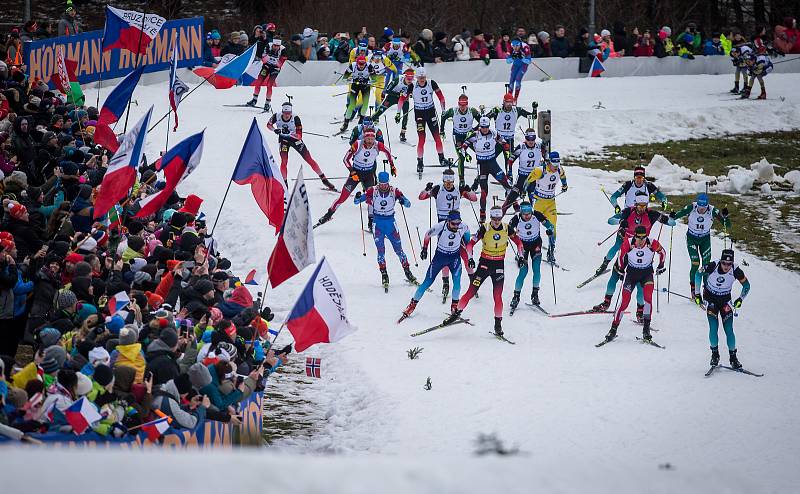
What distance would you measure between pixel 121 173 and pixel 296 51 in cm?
2046

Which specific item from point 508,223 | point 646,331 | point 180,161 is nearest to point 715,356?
point 646,331

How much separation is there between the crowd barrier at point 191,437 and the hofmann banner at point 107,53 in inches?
615

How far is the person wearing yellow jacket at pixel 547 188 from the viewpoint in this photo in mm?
19750

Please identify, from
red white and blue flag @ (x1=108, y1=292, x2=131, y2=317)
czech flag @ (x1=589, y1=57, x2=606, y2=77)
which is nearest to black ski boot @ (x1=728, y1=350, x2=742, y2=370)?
red white and blue flag @ (x1=108, y1=292, x2=131, y2=317)

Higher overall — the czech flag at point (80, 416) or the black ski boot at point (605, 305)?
the czech flag at point (80, 416)

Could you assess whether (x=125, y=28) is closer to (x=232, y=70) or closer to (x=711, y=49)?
(x=232, y=70)

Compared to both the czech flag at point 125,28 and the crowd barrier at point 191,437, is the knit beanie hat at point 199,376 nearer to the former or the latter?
the crowd barrier at point 191,437

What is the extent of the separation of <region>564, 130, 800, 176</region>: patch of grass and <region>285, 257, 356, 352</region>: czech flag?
16.7 m

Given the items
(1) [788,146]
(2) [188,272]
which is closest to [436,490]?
(2) [188,272]

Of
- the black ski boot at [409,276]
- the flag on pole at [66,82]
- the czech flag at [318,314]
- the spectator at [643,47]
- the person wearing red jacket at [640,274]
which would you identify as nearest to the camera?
the czech flag at [318,314]

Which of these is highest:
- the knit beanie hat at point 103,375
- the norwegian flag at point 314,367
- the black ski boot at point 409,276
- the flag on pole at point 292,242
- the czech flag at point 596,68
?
the czech flag at point 596,68

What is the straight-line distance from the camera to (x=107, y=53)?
91.4 feet

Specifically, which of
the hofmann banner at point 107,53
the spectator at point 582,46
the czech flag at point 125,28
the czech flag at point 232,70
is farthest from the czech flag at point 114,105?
the spectator at point 582,46

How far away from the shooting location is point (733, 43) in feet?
118
